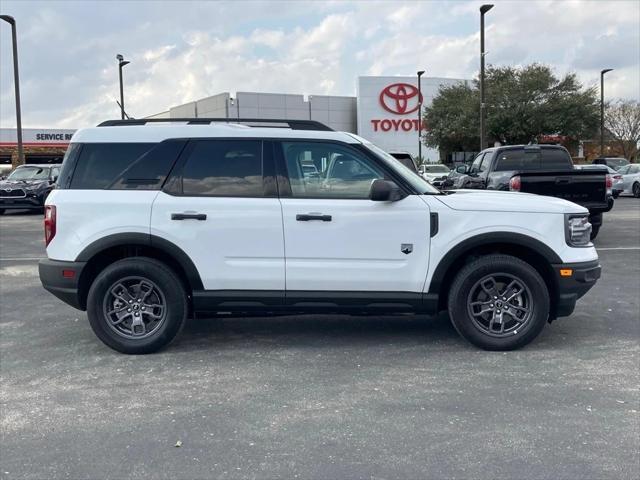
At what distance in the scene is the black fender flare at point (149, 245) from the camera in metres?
5.27

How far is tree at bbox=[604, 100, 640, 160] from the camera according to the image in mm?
48272

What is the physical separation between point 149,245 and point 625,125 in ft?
168

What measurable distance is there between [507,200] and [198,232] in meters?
2.60

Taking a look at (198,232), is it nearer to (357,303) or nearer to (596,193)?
(357,303)

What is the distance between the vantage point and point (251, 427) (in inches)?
154

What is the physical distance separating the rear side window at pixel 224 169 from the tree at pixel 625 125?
1879 inches

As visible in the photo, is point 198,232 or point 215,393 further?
point 198,232

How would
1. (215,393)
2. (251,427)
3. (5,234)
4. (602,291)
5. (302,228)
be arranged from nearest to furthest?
(251,427), (215,393), (302,228), (602,291), (5,234)

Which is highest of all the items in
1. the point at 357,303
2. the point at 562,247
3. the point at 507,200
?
the point at 507,200

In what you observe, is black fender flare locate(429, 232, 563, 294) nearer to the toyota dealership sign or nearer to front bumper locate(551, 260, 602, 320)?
front bumper locate(551, 260, 602, 320)

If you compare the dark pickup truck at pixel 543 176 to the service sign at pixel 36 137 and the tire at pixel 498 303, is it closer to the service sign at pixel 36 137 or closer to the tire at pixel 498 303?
the tire at pixel 498 303

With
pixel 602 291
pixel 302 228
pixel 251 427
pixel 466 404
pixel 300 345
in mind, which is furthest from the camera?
pixel 602 291

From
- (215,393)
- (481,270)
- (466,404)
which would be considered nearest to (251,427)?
(215,393)

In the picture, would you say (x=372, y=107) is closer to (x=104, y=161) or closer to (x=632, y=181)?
(x=632, y=181)
